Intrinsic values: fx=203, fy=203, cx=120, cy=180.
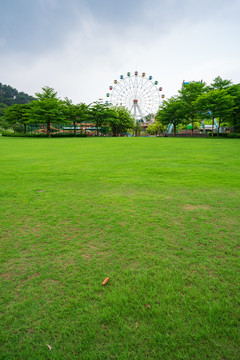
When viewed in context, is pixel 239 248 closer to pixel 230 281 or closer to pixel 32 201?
pixel 230 281

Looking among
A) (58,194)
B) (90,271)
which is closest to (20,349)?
(90,271)

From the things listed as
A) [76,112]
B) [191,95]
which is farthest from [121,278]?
[76,112]

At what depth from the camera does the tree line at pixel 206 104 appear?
31.0 metres

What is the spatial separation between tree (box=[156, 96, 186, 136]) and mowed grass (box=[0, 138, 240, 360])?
125 ft

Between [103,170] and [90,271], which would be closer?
[90,271]

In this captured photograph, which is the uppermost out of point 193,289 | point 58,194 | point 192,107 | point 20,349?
point 192,107

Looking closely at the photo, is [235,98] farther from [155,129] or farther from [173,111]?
[155,129]

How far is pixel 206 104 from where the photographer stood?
3241cm

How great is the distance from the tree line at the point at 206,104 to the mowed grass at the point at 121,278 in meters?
32.1

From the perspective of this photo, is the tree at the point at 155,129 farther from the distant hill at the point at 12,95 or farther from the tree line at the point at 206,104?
the distant hill at the point at 12,95

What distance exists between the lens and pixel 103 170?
7.28m

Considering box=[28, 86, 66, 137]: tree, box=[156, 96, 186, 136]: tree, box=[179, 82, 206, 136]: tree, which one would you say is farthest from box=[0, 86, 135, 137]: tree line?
box=[179, 82, 206, 136]: tree

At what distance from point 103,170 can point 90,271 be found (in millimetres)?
5316

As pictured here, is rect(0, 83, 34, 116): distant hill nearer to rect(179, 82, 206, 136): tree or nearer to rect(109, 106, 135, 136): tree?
rect(109, 106, 135, 136): tree
